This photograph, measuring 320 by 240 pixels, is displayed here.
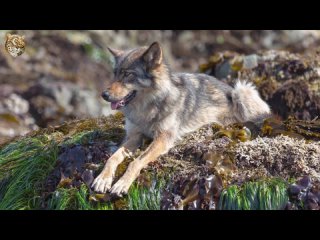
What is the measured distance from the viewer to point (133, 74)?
26.6 ft

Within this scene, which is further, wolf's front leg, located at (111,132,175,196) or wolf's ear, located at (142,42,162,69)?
wolf's ear, located at (142,42,162,69)

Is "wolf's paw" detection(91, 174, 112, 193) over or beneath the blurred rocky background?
beneath

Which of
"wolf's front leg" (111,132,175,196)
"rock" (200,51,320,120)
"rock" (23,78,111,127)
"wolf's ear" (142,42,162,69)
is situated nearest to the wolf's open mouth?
"wolf's ear" (142,42,162,69)

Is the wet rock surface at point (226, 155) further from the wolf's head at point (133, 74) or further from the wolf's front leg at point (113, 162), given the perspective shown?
the wolf's head at point (133, 74)

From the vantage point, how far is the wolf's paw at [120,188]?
743 centimetres

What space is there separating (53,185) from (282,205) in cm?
281

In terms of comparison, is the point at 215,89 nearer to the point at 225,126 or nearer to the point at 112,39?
the point at 225,126

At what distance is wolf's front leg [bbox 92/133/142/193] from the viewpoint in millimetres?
7555

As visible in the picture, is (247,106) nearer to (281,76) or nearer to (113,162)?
(281,76)

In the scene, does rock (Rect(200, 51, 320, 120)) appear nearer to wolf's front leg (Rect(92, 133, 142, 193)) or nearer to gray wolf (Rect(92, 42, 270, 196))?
gray wolf (Rect(92, 42, 270, 196))

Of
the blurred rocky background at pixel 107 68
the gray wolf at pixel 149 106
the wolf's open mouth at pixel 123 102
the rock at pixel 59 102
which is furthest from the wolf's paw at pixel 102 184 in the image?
the rock at pixel 59 102

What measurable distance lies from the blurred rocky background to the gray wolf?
1.65 m

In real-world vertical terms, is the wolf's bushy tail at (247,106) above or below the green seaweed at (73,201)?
above

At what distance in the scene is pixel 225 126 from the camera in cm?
906
